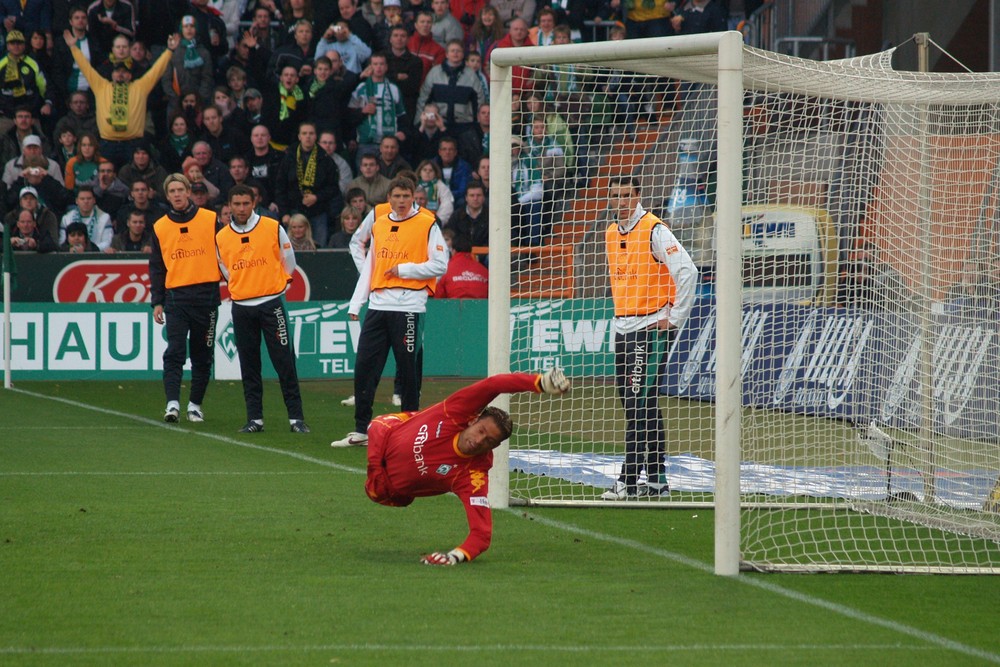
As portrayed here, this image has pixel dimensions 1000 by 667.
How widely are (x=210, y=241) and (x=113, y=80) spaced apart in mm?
8790

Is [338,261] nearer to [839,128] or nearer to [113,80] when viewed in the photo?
[113,80]

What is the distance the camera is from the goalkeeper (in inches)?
268

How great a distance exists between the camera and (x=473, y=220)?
1939 cm

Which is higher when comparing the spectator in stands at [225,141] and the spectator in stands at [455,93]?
the spectator in stands at [455,93]

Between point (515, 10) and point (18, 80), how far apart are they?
7.94m

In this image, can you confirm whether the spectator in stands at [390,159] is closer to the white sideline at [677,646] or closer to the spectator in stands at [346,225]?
the spectator in stands at [346,225]

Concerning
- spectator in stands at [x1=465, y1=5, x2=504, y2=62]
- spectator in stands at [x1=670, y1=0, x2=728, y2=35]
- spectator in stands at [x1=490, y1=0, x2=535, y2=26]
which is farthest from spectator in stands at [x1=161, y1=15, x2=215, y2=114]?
spectator in stands at [x1=670, y1=0, x2=728, y2=35]

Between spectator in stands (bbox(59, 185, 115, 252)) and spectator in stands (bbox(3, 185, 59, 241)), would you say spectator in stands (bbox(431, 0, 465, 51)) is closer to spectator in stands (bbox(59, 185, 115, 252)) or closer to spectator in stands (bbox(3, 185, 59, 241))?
spectator in stands (bbox(59, 185, 115, 252))

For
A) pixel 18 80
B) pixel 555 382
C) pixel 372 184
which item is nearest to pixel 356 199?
pixel 372 184

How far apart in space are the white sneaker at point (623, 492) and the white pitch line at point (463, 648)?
12.3 ft

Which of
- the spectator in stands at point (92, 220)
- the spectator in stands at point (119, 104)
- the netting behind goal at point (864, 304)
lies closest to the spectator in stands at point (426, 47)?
the spectator in stands at point (119, 104)

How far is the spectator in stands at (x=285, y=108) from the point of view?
2073 cm

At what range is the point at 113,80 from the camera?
A: 2052cm

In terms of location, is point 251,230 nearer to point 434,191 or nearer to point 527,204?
point 527,204
